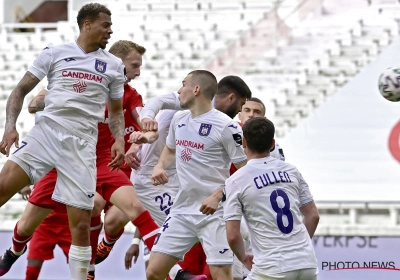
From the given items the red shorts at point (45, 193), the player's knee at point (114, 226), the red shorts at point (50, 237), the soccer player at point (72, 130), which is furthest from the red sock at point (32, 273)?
the soccer player at point (72, 130)

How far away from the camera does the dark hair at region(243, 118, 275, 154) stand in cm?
545

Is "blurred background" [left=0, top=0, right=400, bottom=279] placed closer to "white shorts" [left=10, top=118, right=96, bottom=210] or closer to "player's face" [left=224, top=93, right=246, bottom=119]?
"player's face" [left=224, top=93, right=246, bottom=119]

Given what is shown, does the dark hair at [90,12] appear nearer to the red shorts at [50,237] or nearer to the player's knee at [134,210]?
the player's knee at [134,210]

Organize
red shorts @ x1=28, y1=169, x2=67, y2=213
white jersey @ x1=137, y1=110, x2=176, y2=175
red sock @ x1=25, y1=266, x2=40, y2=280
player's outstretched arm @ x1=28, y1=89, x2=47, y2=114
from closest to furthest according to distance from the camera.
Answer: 1. player's outstretched arm @ x1=28, y1=89, x2=47, y2=114
2. red shorts @ x1=28, y1=169, x2=67, y2=213
3. white jersey @ x1=137, y1=110, x2=176, y2=175
4. red sock @ x1=25, y1=266, x2=40, y2=280

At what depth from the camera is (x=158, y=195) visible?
762 centimetres

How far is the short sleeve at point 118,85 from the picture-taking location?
6.54m

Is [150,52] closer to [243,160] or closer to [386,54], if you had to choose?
[386,54]

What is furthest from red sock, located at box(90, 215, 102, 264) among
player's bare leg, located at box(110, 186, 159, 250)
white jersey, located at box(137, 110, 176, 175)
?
player's bare leg, located at box(110, 186, 159, 250)

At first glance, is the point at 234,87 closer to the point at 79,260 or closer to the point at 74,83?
the point at 74,83

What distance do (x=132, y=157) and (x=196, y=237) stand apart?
3.93ft

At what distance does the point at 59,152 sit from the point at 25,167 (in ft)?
0.86

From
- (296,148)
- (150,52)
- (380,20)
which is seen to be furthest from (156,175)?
(150,52)

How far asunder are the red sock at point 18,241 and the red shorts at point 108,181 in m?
0.70

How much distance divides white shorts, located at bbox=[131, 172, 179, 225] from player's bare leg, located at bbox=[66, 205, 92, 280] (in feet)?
4.33
